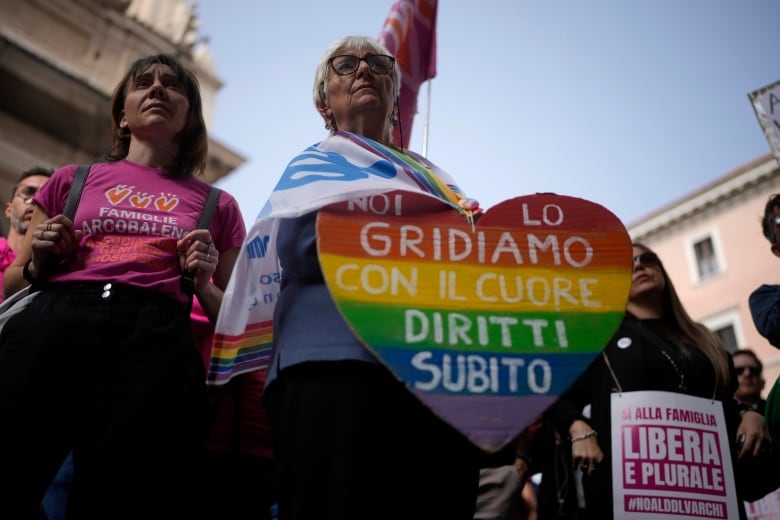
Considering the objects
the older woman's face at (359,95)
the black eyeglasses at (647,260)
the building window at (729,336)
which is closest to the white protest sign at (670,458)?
the black eyeglasses at (647,260)

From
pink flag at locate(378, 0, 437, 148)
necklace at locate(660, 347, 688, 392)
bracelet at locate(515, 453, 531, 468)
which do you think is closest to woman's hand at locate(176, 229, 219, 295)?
necklace at locate(660, 347, 688, 392)

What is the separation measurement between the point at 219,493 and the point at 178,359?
2.20 feet

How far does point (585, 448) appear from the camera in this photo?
2645 millimetres

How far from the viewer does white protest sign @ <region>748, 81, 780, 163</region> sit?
3605mm

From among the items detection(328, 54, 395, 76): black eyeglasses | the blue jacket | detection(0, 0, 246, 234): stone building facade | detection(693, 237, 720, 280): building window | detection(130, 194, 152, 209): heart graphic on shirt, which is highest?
detection(693, 237, 720, 280): building window

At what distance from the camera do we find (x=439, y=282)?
1.42 meters

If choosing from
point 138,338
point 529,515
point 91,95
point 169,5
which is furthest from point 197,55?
point 138,338

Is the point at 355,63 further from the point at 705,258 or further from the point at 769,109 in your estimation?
the point at 705,258

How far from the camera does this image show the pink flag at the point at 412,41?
5.14 meters

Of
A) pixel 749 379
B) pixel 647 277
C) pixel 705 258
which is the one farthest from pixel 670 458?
pixel 705 258

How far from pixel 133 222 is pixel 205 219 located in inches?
8.4

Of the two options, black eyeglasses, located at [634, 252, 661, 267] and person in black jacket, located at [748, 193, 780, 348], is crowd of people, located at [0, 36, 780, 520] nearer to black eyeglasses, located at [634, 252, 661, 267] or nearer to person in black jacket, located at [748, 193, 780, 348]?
person in black jacket, located at [748, 193, 780, 348]

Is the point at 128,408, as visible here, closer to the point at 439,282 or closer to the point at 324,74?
the point at 439,282

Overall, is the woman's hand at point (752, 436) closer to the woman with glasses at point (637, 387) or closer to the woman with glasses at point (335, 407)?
the woman with glasses at point (637, 387)
